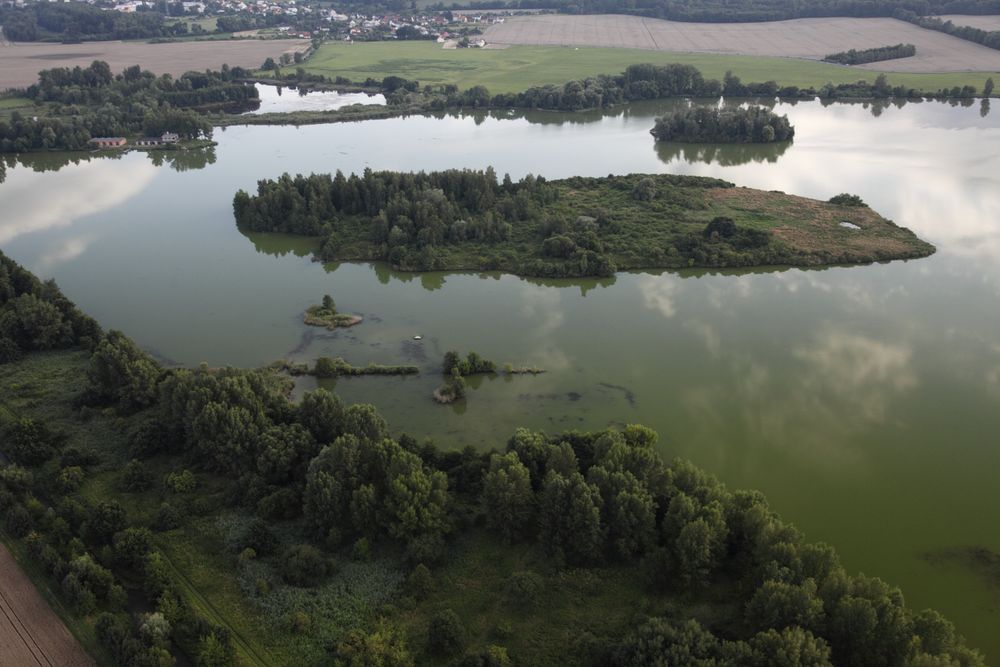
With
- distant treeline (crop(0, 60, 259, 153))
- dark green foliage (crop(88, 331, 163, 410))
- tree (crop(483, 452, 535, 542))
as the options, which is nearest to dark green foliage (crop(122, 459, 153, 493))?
dark green foliage (crop(88, 331, 163, 410))

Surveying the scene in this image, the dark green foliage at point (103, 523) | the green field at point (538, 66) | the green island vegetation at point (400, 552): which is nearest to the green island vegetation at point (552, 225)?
the green island vegetation at point (400, 552)

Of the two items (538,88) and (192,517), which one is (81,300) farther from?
(538,88)

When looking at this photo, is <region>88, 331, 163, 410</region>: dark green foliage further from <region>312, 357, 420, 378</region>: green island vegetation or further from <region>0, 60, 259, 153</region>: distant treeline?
<region>0, 60, 259, 153</region>: distant treeline

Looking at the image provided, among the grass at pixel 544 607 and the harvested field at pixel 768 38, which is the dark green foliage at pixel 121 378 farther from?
the harvested field at pixel 768 38

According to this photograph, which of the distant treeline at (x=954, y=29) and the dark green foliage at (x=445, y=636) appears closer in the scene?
the dark green foliage at (x=445, y=636)

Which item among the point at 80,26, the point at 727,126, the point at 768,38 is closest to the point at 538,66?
the point at 768,38

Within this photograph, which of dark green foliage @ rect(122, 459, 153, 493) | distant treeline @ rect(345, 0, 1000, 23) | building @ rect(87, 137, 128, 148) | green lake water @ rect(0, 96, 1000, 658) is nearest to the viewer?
dark green foliage @ rect(122, 459, 153, 493)

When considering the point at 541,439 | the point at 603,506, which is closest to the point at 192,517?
the point at 541,439
